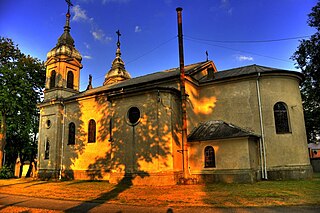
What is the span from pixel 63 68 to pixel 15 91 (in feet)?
16.7

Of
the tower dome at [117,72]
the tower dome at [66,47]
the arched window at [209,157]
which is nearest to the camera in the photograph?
the arched window at [209,157]

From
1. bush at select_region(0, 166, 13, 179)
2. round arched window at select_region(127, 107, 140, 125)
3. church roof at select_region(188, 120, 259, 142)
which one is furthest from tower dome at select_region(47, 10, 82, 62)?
church roof at select_region(188, 120, 259, 142)

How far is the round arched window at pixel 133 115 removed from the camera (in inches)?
736

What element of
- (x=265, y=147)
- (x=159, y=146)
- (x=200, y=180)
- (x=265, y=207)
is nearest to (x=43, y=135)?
(x=159, y=146)

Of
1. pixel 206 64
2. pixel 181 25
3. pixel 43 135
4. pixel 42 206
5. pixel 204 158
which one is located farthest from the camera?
pixel 43 135

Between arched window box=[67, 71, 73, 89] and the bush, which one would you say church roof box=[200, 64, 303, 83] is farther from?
the bush

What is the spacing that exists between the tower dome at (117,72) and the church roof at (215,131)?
57.4 feet

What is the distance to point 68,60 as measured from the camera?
27188 millimetres

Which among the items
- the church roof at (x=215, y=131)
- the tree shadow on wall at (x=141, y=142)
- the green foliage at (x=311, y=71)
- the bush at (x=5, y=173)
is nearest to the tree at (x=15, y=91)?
the bush at (x=5, y=173)

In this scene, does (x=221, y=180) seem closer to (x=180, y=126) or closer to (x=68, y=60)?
(x=180, y=126)

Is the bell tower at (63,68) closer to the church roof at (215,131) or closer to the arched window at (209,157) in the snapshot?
the church roof at (215,131)

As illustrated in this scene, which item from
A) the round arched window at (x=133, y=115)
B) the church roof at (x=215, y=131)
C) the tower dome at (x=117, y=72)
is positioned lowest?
the church roof at (x=215, y=131)

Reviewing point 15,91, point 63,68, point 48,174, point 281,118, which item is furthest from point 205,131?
point 15,91

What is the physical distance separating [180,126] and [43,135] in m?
14.9
